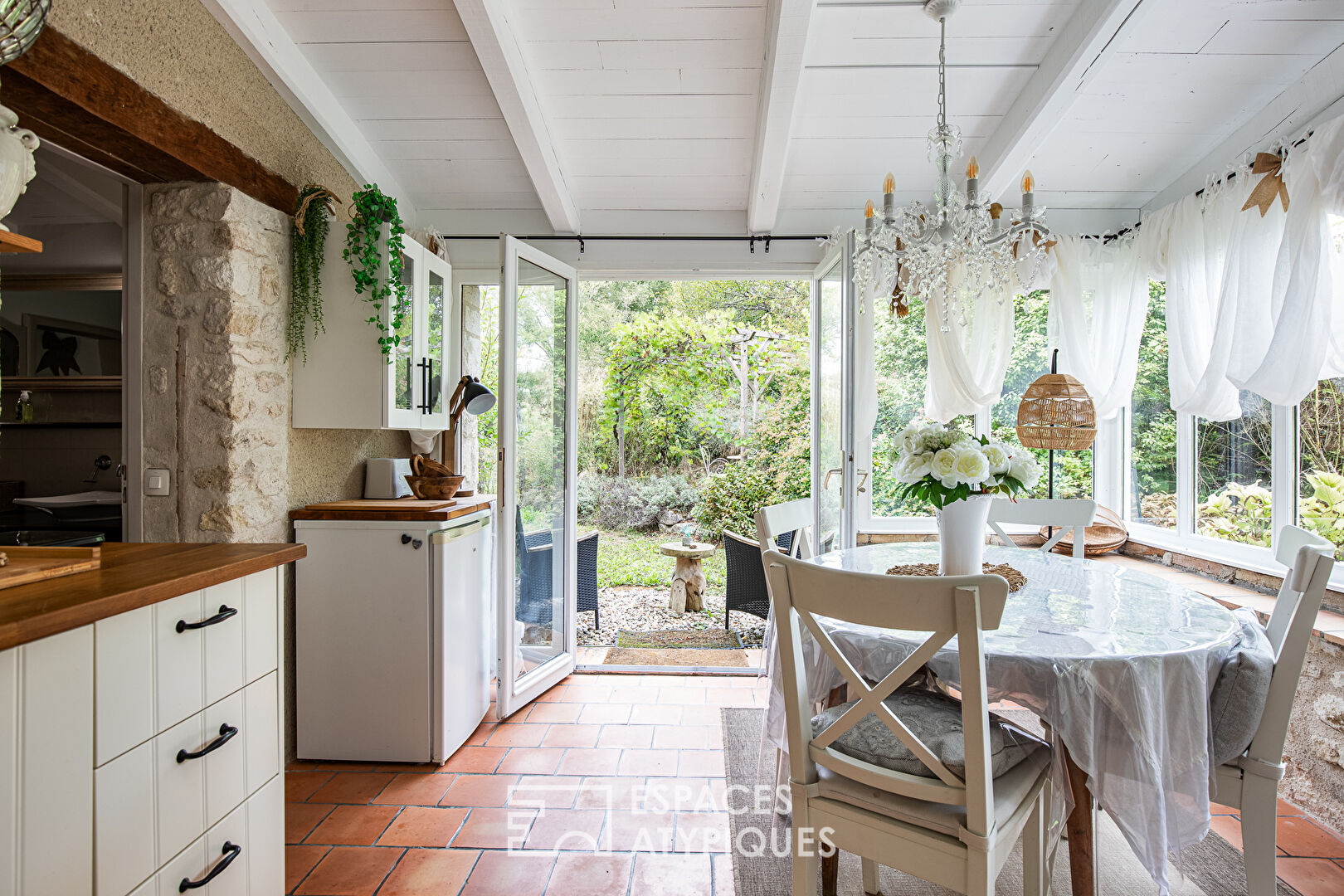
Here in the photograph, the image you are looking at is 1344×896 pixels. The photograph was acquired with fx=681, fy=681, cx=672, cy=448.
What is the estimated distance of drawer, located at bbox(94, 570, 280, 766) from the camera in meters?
1.09

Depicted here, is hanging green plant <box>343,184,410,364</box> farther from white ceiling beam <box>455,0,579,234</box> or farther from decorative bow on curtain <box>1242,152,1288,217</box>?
decorative bow on curtain <box>1242,152,1288,217</box>

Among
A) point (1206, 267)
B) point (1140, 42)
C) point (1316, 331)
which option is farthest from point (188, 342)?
point (1206, 267)

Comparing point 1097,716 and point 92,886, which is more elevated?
point 1097,716

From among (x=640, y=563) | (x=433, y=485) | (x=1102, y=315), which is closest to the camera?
(x=433, y=485)

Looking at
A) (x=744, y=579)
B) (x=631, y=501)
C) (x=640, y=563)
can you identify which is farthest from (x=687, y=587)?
(x=631, y=501)

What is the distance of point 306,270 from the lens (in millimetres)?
2521

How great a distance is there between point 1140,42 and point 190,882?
3463 mm

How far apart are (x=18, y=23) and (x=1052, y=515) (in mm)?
3095

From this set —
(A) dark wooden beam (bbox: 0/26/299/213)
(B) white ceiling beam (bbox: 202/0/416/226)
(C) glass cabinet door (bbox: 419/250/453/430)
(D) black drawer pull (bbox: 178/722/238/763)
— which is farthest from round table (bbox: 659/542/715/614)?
(D) black drawer pull (bbox: 178/722/238/763)

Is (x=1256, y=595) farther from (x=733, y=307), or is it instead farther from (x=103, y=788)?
(x=733, y=307)

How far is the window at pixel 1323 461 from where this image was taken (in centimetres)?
235

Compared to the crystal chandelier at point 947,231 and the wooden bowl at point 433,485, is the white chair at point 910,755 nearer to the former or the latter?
the crystal chandelier at point 947,231

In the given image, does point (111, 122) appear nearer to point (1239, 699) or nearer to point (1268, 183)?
point (1239, 699)

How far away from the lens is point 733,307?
7641mm
